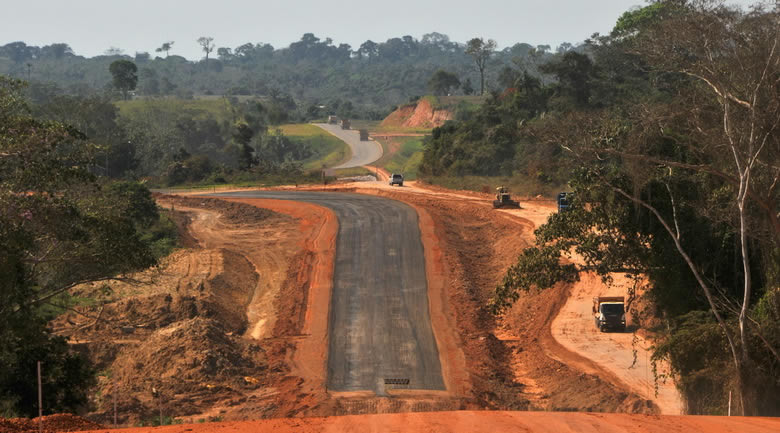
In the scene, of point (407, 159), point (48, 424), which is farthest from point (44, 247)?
point (407, 159)

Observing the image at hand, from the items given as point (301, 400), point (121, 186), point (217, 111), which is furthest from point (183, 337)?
point (217, 111)

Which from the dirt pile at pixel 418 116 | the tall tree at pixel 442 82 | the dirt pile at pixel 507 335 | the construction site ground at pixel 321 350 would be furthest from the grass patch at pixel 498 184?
the tall tree at pixel 442 82

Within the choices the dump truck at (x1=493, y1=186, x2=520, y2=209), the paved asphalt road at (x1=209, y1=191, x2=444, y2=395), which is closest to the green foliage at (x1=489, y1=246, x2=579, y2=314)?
the paved asphalt road at (x1=209, y1=191, x2=444, y2=395)

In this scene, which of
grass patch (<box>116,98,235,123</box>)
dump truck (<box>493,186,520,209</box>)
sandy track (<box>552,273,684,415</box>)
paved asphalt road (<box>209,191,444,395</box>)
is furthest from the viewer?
grass patch (<box>116,98,235,123</box>)

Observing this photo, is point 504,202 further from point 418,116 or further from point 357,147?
point 418,116

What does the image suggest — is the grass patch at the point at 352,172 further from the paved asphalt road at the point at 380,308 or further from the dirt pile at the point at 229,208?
the paved asphalt road at the point at 380,308

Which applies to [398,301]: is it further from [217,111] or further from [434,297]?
[217,111]

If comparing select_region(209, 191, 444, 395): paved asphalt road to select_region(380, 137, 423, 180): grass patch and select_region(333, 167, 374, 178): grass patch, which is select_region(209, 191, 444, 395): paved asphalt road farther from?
select_region(380, 137, 423, 180): grass patch
